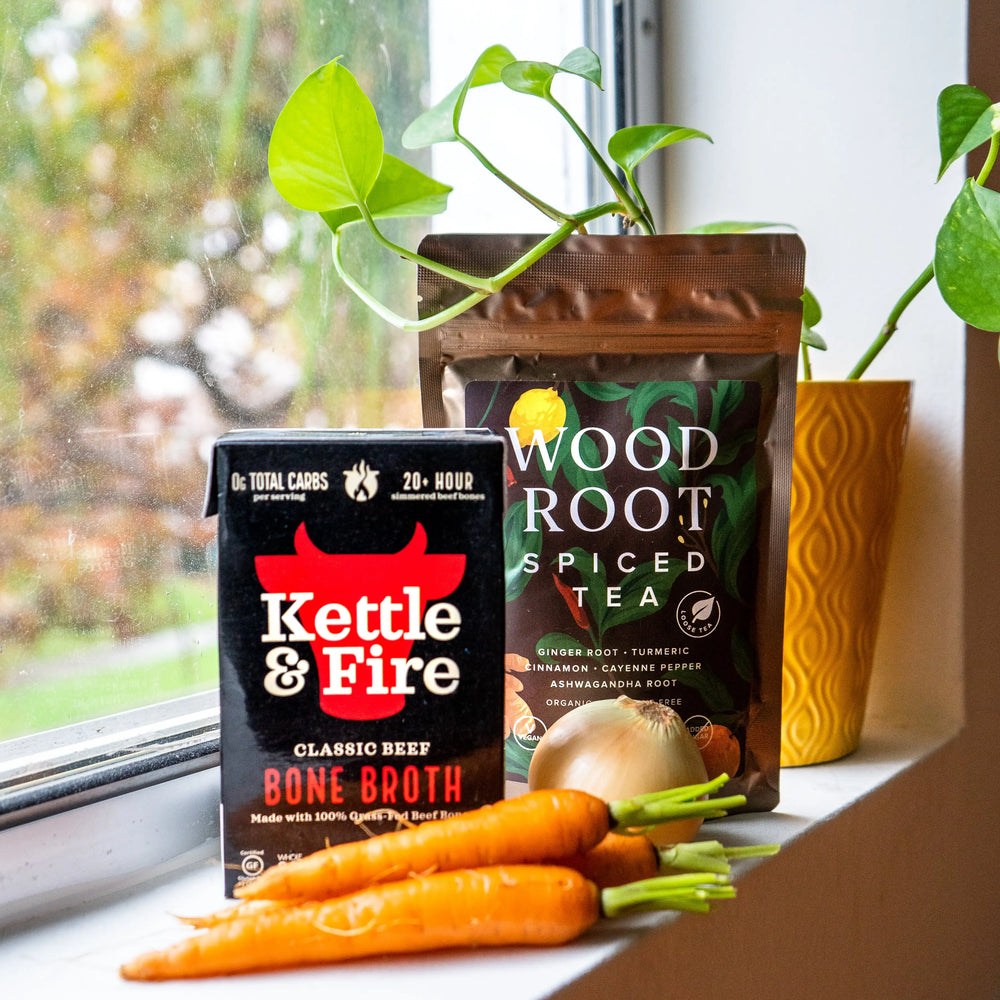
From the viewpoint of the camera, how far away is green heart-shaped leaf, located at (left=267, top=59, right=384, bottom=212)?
59cm

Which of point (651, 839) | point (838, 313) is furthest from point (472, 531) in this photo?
point (838, 313)

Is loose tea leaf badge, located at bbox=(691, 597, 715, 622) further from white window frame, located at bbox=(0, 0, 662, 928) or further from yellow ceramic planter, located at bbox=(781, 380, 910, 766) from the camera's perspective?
white window frame, located at bbox=(0, 0, 662, 928)

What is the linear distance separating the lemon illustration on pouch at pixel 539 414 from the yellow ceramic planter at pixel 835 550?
7.5 inches

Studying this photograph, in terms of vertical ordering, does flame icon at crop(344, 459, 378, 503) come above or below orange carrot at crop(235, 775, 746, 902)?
above

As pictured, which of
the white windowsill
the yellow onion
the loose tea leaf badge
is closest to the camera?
the white windowsill

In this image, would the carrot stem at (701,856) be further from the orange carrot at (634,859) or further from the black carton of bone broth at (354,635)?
the black carton of bone broth at (354,635)

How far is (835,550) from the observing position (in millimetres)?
766

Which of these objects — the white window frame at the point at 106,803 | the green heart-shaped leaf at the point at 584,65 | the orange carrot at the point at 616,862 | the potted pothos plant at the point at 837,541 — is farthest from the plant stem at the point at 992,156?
the white window frame at the point at 106,803

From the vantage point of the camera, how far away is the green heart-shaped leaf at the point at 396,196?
0.70 m

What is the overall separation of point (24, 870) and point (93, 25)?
501 millimetres

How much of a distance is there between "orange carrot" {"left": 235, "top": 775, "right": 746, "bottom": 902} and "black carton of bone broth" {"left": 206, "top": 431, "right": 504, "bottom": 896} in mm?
24

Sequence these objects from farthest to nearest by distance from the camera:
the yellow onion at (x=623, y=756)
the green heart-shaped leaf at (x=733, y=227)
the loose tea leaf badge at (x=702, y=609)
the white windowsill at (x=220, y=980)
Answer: the green heart-shaped leaf at (x=733, y=227) < the loose tea leaf badge at (x=702, y=609) < the yellow onion at (x=623, y=756) < the white windowsill at (x=220, y=980)

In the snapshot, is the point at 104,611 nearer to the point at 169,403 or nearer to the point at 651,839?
the point at 169,403

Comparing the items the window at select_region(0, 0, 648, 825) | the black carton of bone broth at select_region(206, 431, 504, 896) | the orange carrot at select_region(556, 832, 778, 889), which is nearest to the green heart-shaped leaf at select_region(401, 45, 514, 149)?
the window at select_region(0, 0, 648, 825)
